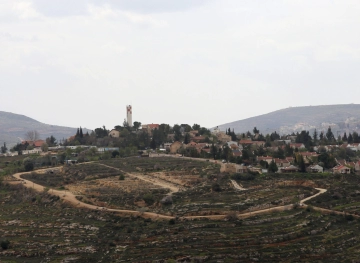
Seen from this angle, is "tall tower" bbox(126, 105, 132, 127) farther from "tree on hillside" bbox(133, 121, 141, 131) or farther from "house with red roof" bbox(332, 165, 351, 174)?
"house with red roof" bbox(332, 165, 351, 174)

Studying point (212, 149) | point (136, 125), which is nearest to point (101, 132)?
point (136, 125)

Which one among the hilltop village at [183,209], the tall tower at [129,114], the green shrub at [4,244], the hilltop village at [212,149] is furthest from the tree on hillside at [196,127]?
the green shrub at [4,244]

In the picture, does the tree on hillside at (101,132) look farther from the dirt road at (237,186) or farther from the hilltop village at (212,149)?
the dirt road at (237,186)

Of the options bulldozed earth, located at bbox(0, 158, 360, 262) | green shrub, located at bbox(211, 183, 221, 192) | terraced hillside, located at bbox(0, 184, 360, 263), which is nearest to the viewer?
terraced hillside, located at bbox(0, 184, 360, 263)

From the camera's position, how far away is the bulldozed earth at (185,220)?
35.1 meters

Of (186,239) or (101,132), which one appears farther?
(101,132)

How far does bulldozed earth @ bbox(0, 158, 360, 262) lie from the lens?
3509 cm

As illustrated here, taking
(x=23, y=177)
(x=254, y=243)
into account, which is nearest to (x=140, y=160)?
(x=23, y=177)

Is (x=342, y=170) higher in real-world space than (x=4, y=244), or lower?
higher

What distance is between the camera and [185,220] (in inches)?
1646

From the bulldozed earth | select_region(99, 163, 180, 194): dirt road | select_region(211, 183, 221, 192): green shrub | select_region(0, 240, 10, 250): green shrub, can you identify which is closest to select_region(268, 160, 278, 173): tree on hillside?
the bulldozed earth

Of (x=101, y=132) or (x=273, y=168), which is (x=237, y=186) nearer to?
(x=273, y=168)

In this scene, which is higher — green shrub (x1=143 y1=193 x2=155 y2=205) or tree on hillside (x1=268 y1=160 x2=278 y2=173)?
tree on hillside (x1=268 y1=160 x2=278 y2=173)

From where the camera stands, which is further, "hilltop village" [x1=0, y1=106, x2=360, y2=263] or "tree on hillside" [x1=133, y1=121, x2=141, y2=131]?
"tree on hillside" [x1=133, y1=121, x2=141, y2=131]
